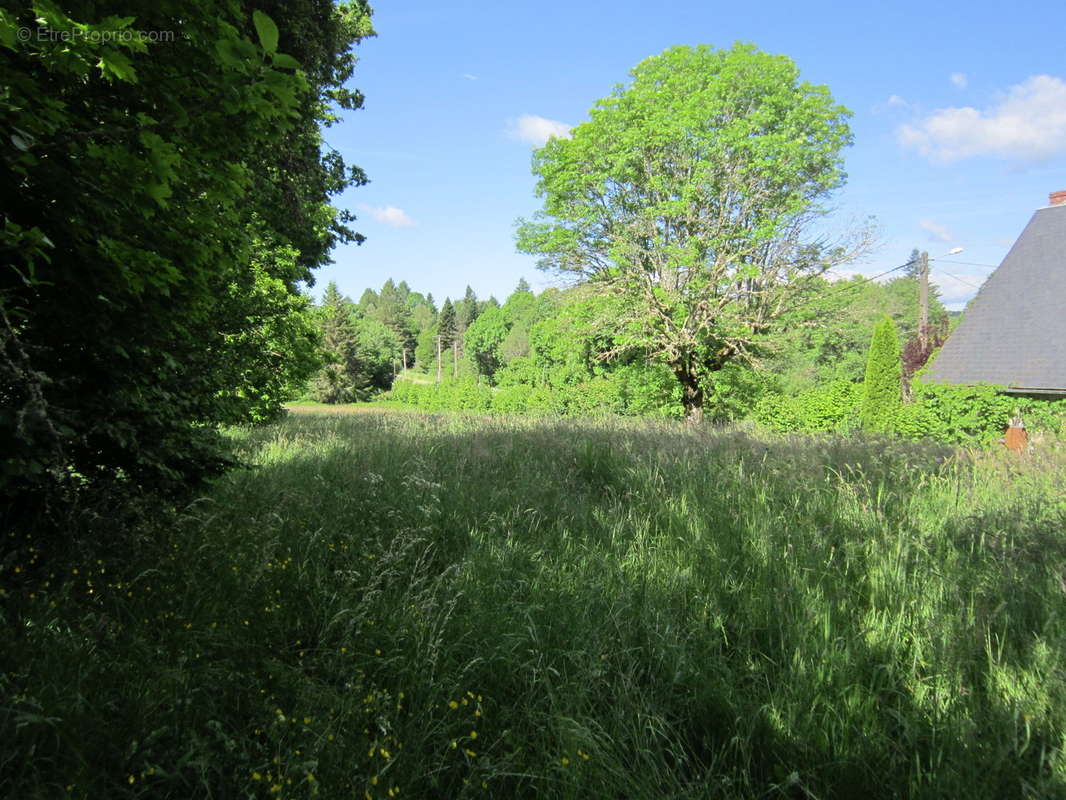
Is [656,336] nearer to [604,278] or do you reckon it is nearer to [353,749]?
[604,278]

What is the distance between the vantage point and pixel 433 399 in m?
45.4

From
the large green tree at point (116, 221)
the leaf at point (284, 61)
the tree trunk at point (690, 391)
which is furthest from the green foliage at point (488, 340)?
the leaf at point (284, 61)

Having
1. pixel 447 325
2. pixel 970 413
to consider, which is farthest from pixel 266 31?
pixel 447 325

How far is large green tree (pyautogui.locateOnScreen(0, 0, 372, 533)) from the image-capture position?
6.31 ft

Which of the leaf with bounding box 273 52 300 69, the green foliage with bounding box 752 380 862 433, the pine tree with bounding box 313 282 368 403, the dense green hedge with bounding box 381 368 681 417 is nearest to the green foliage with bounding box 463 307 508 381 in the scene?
the pine tree with bounding box 313 282 368 403

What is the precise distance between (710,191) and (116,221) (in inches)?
677

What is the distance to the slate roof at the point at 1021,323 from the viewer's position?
46.4ft

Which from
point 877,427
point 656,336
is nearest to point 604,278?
point 656,336

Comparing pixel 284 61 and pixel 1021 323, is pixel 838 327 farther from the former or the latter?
pixel 284 61

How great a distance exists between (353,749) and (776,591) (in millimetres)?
2280

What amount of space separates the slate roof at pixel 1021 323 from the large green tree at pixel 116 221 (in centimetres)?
1775

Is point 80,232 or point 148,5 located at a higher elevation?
point 148,5

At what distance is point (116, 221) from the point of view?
2.34 m

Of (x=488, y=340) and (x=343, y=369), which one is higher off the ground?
(x=488, y=340)
